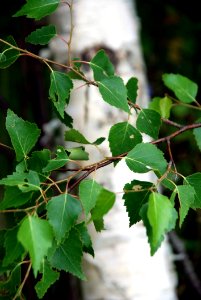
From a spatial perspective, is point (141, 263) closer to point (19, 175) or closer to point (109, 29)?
point (109, 29)

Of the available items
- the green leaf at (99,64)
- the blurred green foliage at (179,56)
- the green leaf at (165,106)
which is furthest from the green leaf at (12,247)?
the blurred green foliage at (179,56)

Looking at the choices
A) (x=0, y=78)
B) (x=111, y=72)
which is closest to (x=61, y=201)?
(x=111, y=72)

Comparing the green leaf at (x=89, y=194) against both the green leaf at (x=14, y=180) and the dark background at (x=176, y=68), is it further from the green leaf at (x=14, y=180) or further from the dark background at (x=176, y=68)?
the dark background at (x=176, y=68)

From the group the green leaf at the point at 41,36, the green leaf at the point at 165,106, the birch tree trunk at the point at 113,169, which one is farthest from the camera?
the birch tree trunk at the point at 113,169

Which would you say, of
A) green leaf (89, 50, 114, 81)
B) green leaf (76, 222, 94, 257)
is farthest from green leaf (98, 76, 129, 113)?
green leaf (76, 222, 94, 257)

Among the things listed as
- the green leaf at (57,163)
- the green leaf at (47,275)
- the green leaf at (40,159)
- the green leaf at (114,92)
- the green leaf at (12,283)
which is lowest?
the green leaf at (12,283)
